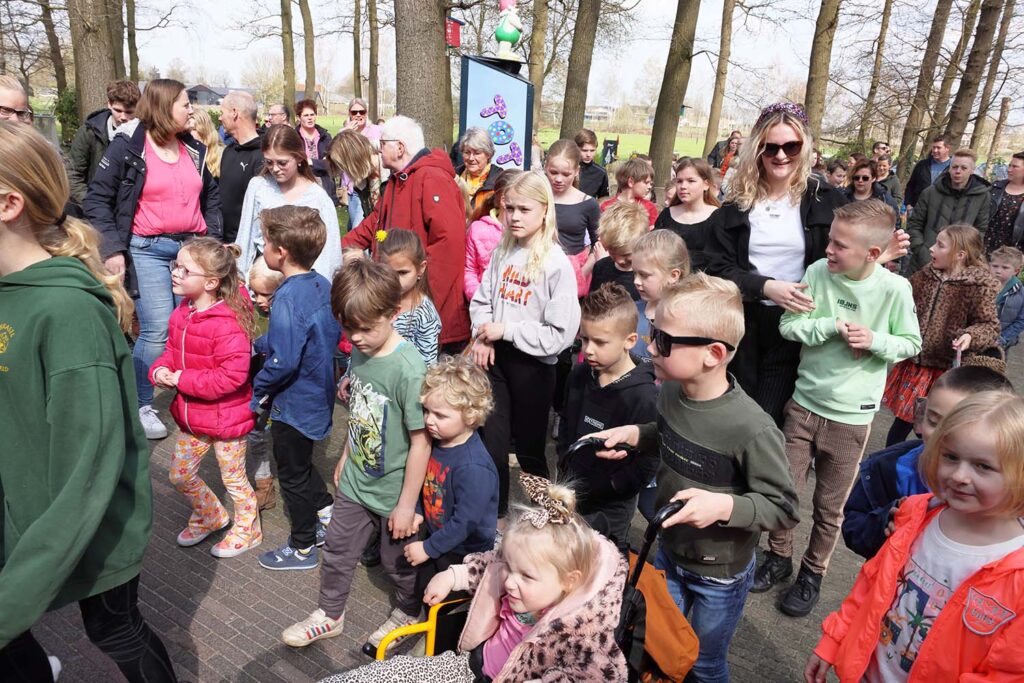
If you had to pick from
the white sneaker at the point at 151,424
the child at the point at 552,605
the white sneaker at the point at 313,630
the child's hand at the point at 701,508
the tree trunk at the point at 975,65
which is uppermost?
the tree trunk at the point at 975,65

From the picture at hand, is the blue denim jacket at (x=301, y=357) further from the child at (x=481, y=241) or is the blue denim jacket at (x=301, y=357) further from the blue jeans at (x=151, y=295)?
the blue jeans at (x=151, y=295)

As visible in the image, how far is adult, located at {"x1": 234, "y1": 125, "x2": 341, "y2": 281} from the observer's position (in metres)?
4.52

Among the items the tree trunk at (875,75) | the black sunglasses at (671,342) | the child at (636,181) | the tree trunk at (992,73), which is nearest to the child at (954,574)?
the black sunglasses at (671,342)

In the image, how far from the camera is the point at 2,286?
1.88m

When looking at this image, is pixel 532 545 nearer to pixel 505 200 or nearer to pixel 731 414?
pixel 731 414

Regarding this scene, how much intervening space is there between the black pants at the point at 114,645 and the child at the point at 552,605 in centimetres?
73

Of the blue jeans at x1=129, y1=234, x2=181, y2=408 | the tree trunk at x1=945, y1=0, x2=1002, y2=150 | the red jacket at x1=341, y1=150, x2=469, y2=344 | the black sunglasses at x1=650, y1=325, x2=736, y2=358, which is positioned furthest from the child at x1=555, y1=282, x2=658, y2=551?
the tree trunk at x1=945, y1=0, x2=1002, y2=150

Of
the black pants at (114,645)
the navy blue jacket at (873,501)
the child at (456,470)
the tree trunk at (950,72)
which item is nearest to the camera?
the black pants at (114,645)

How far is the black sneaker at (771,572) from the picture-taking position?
355 centimetres

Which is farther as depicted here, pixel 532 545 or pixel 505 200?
pixel 505 200

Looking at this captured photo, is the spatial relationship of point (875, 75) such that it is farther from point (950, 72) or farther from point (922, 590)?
point (922, 590)

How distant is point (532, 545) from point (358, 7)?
1219 inches

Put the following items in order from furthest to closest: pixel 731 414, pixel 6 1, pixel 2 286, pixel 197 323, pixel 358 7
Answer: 1. pixel 358 7
2. pixel 6 1
3. pixel 197 323
4. pixel 731 414
5. pixel 2 286

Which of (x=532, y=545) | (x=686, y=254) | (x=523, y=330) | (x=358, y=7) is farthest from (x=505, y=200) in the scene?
(x=358, y=7)
